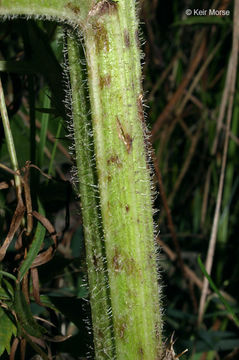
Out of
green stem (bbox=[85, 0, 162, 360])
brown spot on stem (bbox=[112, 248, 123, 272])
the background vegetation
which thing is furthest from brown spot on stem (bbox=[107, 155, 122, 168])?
the background vegetation

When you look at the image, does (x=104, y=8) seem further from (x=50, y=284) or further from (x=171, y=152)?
(x=171, y=152)

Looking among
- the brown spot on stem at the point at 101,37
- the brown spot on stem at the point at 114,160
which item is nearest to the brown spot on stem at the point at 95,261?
the brown spot on stem at the point at 114,160

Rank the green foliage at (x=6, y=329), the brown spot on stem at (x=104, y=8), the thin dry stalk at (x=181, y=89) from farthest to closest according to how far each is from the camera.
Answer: the thin dry stalk at (x=181, y=89), the green foliage at (x=6, y=329), the brown spot on stem at (x=104, y=8)

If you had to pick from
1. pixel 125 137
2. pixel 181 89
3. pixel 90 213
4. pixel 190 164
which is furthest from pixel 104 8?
pixel 190 164

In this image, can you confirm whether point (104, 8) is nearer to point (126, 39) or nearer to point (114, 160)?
point (126, 39)

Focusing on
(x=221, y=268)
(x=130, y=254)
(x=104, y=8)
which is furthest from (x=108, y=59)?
(x=221, y=268)

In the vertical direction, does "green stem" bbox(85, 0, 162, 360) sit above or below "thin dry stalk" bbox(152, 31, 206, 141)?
below

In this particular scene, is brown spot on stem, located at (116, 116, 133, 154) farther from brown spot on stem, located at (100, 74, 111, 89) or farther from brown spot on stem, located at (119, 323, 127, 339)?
brown spot on stem, located at (119, 323, 127, 339)

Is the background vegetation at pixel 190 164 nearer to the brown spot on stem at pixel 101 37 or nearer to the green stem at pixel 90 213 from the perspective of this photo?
the green stem at pixel 90 213
